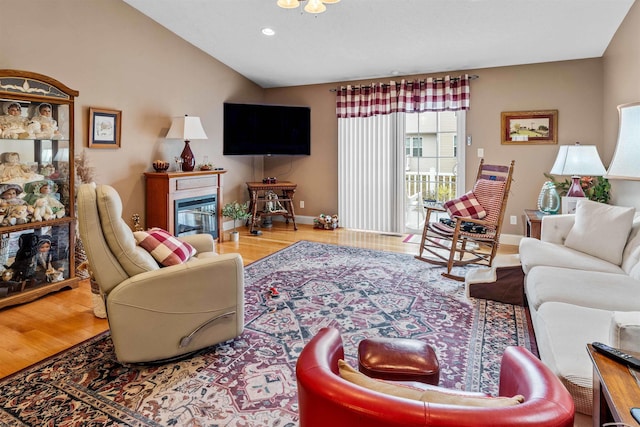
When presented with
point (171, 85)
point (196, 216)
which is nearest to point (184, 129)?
point (171, 85)

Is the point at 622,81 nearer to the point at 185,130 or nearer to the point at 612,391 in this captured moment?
the point at 612,391

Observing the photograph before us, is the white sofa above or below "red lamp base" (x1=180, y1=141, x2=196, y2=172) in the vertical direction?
below

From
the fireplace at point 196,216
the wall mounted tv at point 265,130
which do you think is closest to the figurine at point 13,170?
the fireplace at point 196,216

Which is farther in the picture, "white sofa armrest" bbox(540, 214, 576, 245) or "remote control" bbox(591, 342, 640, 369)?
"white sofa armrest" bbox(540, 214, 576, 245)

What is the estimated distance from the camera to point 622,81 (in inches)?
139

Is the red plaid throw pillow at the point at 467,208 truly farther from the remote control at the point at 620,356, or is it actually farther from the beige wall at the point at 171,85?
the remote control at the point at 620,356

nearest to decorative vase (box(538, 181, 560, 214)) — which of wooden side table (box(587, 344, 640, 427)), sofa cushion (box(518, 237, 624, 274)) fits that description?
sofa cushion (box(518, 237, 624, 274))

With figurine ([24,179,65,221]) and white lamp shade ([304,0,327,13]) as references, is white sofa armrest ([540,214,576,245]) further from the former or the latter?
figurine ([24,179,65,221])

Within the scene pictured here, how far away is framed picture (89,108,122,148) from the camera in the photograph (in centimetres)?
396

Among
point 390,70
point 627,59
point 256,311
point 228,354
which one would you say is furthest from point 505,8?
point 228,354

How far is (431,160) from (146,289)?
14.5 feet

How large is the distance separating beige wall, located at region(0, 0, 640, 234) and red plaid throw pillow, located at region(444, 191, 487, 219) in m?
1.41

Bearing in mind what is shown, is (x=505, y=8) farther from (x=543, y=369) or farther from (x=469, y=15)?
(x=543, y=369)

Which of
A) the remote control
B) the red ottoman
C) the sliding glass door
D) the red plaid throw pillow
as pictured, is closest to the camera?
the remote control
